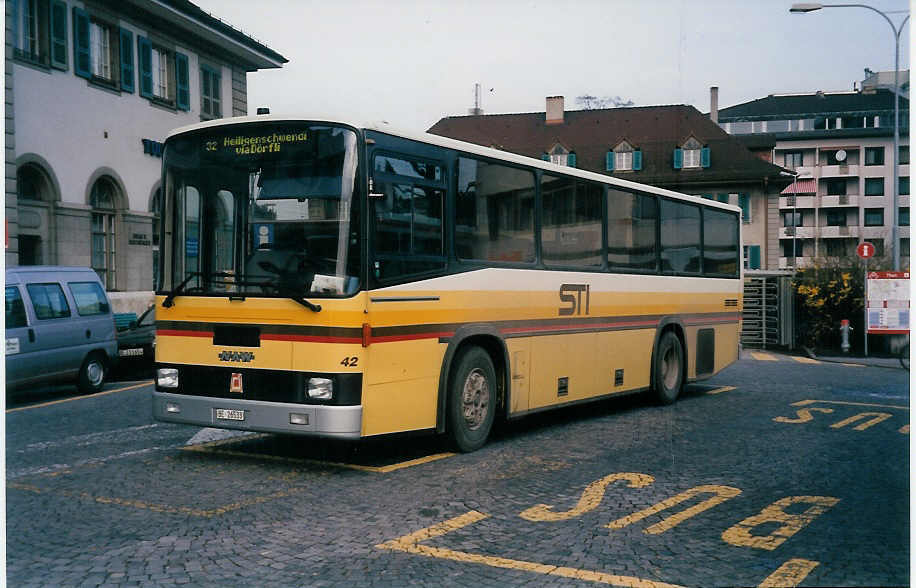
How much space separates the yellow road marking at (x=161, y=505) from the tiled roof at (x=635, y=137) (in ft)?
165

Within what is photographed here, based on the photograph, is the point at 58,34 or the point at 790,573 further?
the point at 58,34

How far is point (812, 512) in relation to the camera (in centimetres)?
715

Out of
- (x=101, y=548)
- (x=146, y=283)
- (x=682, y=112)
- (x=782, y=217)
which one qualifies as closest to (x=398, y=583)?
(x=101, y=548)

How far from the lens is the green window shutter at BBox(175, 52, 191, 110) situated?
27312 millimetres

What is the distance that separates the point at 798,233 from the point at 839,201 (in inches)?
182

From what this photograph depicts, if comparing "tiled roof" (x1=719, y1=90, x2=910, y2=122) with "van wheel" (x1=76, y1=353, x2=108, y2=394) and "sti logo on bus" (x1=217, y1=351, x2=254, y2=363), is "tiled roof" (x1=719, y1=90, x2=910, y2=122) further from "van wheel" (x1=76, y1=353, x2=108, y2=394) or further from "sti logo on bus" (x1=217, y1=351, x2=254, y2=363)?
"sti logo on bus" (x1=217, y1=351, x2=254, y2=363)

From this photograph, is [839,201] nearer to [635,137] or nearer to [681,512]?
[635,137]

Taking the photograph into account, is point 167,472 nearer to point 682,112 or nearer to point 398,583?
point 398,583

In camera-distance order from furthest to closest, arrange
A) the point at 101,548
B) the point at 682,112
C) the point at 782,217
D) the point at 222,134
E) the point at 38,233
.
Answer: the point at 782,217 < the point at 682,112 < the point at 38,233 < the point at 222,134 < the point at 101,548

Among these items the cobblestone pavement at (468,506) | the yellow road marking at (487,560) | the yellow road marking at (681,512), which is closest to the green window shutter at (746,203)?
the cobblestone pavement at (468,506)

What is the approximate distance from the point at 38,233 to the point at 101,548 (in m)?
18.5

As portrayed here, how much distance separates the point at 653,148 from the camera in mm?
60875

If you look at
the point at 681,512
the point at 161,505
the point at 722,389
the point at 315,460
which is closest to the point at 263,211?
the point at 315,460

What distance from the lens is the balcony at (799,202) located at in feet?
308
